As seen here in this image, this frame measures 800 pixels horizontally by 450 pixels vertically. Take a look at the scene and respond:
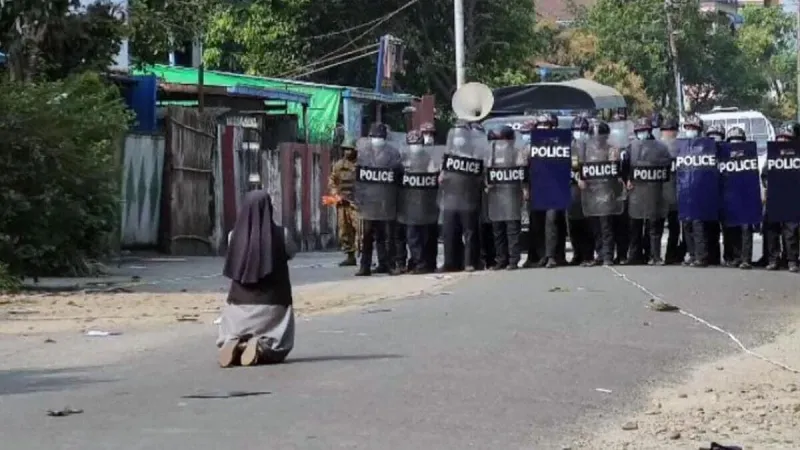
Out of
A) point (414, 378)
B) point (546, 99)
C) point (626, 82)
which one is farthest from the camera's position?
point (626, 82)

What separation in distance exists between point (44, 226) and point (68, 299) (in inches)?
103

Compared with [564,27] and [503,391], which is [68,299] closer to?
[503,391]

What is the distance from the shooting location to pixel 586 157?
22641 millimetres

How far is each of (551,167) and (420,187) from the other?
1.76m

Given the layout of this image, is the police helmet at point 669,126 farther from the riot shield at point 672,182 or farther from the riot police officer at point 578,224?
the riot police officer at point 578,224

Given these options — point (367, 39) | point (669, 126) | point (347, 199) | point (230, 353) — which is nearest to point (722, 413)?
point (230, 353)

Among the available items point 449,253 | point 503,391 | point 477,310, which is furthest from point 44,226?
point 503,391

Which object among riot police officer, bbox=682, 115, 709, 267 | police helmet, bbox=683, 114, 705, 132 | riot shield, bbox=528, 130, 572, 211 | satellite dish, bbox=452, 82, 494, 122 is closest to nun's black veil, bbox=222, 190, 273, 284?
riot shield, bbox=528, 130, 572, 211

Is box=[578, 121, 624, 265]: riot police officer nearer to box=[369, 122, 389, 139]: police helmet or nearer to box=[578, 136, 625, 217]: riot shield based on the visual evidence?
box=[578, 136, 625, 217]: riot shield

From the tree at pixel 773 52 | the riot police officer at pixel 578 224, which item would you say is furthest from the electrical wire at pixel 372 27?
the tree at pixel 773 52

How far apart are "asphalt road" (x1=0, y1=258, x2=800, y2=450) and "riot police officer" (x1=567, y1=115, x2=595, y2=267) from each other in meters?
4.31

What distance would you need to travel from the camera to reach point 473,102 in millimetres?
27766

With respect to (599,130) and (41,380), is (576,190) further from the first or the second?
Answer: (41,380)

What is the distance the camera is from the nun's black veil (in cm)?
1283
